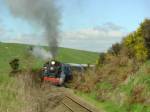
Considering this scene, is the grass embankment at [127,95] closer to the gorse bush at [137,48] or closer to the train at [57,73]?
the gorse bush at [137,48]

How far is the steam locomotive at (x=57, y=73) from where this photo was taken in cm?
3913

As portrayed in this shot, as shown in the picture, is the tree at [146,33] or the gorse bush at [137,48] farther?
the gorse bush at [137,48]

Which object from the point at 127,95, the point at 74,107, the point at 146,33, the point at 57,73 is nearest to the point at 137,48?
the point at 146,33

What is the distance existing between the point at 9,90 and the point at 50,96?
467 cm

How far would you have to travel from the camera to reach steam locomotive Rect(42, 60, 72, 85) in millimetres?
39131

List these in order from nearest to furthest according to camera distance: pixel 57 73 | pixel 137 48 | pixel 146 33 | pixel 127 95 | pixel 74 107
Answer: pixel 127 95 → pixel 74 107 → pixel 146 33 → pixel 137 48 → pixel 57 73

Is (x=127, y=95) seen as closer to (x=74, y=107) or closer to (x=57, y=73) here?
(x=74, y=107)

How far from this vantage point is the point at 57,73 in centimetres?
3916

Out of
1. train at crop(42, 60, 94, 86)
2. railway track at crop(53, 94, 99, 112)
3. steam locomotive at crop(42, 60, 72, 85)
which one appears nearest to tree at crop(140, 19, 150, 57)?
train at crop(42, 60, 94, 86)

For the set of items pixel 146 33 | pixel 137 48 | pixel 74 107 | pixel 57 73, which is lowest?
pixel 74 107

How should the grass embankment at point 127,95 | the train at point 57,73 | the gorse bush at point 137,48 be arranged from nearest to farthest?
the grass embankment at point 127,95, the gorse bush at point 137,48, the train at point 57,73

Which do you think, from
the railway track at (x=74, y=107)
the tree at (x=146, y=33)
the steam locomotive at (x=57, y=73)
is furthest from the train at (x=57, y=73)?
the railway track at (x=74, y=107)

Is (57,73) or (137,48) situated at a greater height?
(137,48)

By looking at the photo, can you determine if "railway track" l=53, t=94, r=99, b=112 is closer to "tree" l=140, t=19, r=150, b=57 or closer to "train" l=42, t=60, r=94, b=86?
"tree" l=140, t=19, r=150, b=57
